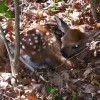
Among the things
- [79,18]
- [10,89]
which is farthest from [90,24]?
[10,89]

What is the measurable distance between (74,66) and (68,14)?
1.27 meters

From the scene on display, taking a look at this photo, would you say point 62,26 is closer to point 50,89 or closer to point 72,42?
point 72,42

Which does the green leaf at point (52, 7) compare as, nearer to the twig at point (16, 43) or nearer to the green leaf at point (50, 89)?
the twig at point (16, 43)

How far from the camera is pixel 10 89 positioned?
421cm

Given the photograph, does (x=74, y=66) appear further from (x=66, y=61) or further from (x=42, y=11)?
(x=42, y=11)

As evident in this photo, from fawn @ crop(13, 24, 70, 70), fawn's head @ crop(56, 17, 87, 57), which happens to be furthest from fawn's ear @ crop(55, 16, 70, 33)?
fawn @ crop(13, 24, 70, 70)

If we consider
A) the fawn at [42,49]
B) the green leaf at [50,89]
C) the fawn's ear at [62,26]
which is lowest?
the green leaf at [50,89]

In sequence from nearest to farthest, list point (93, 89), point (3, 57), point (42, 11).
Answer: point (93, 89), point (3, 57), point (42, 11)

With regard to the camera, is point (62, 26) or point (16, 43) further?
point (62, 26)

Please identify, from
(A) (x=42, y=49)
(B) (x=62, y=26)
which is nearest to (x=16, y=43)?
(A) (x=42, y=49)

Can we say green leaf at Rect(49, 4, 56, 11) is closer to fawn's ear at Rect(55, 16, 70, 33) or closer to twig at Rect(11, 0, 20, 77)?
fawn's ear at Rect(55, 16, 70, 33)

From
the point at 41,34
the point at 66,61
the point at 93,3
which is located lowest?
the point at 66,61

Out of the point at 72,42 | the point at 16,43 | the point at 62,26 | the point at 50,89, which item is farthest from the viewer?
the point at 62,26

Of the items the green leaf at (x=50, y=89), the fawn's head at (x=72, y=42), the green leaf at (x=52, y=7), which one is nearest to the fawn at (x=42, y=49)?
the fawn's head at (x=72, y=42)
